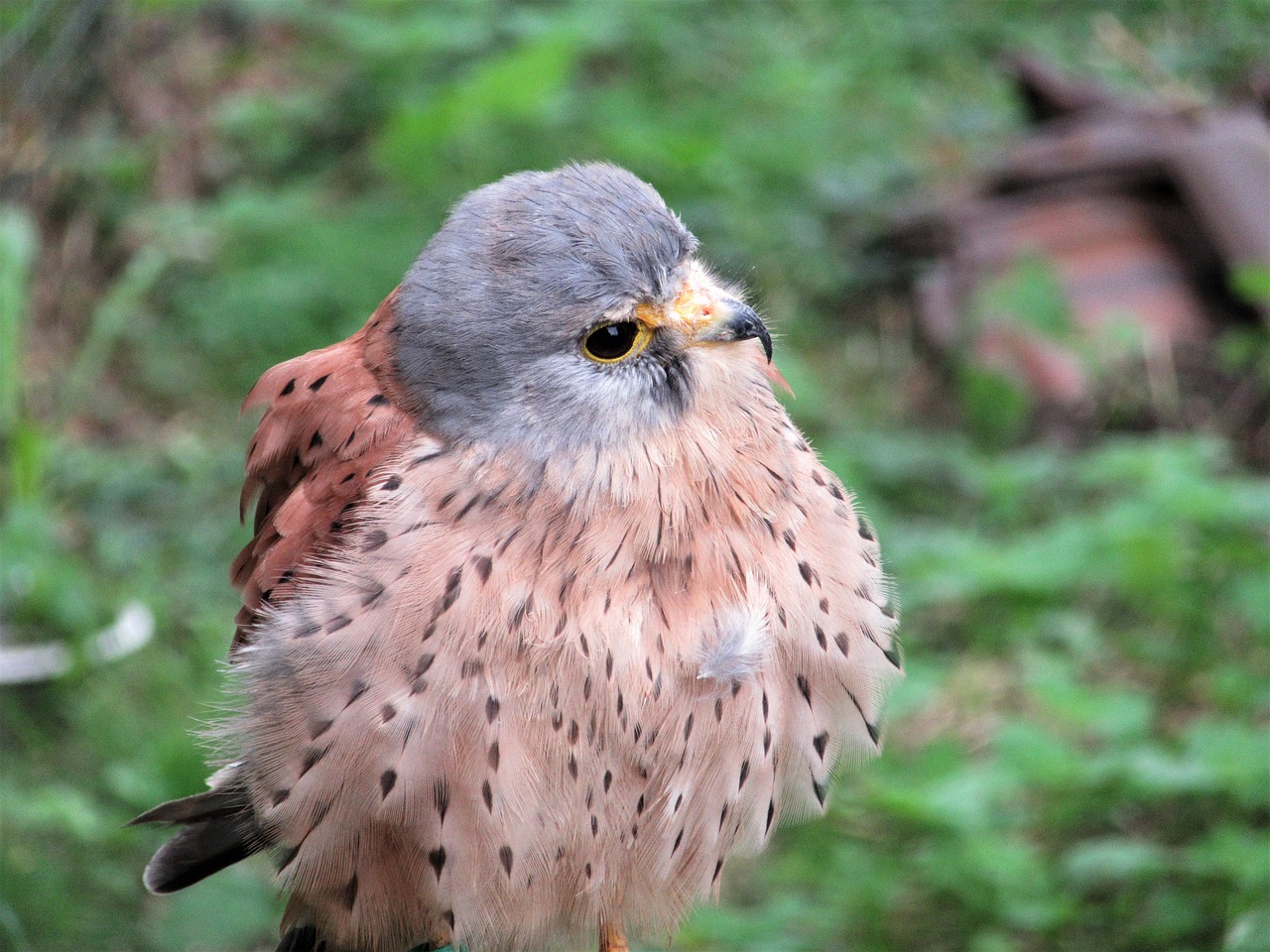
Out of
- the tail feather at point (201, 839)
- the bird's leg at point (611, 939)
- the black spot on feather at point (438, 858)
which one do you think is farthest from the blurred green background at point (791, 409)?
the black spot on feather at point (438, 858)

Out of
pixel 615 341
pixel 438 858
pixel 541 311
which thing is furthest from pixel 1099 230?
pixel 438 858

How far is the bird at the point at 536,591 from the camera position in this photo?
2193 mm

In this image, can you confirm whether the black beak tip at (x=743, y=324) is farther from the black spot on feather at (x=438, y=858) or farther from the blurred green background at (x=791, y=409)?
the black spot on feather at (x=438, y=858)

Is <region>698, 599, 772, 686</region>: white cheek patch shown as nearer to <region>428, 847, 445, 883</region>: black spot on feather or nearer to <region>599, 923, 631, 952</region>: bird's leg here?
<region>428, 847, 445, 883</region>: black spot on feather

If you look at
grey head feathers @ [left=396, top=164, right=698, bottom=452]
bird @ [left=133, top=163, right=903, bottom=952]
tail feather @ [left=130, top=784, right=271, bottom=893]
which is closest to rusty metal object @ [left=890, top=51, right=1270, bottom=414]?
bird @ [left=133, top=163, right=903, bottom=952]

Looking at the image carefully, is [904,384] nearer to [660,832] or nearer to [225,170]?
[225,170]

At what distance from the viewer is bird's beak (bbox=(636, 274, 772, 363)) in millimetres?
2270

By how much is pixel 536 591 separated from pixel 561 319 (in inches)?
16.1

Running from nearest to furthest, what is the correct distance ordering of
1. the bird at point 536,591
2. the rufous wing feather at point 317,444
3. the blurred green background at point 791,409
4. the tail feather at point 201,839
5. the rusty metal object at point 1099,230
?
the bird at point 536,591
the rufous wing feather at point 317,444
the tail feather at point 201,839
the blurred green background at point 791,409
the rusty metal object at point 1099,230

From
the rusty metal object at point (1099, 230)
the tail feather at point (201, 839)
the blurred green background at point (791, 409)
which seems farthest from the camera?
the rusty metal object at point (1099, 230)

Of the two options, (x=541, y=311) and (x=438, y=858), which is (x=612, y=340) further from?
(x=438, y=858)

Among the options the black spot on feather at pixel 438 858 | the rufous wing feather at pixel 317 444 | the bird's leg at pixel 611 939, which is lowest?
the bird's leg at pixel 611 939

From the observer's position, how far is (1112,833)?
13.4 ft

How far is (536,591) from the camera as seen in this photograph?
2195mm
